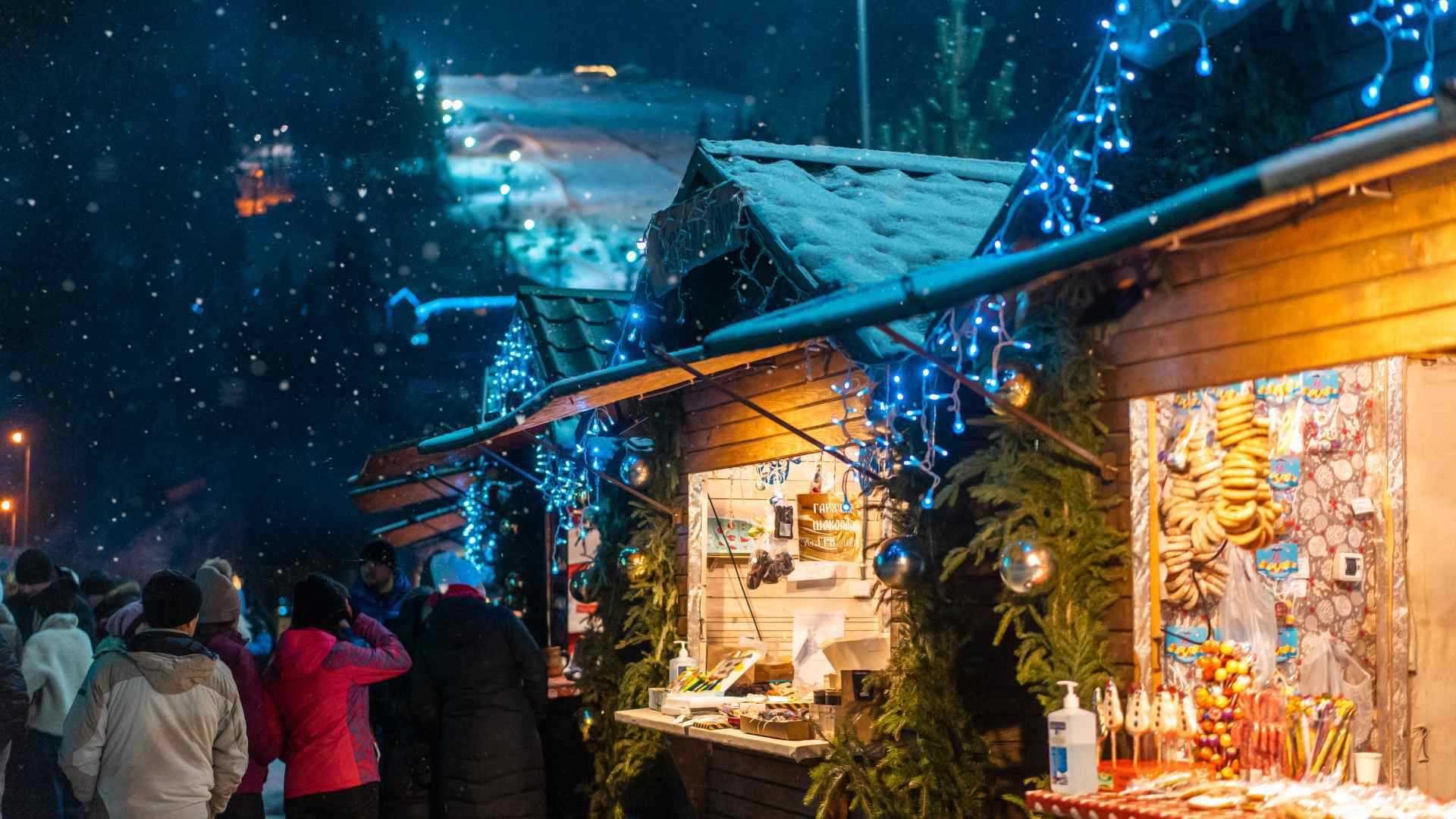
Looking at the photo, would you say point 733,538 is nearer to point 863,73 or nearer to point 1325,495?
point 1325,495

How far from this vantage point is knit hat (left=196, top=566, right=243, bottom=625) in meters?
7.16

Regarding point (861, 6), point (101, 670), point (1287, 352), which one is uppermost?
point (861, 6)

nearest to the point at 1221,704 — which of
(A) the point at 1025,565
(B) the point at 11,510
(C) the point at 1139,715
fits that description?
(C) the point at 1139,715

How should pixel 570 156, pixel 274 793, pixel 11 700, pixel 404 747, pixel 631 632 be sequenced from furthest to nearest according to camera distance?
pixel 570 156 < pixel 274 793 < pixel 631 632 < pixel 404 747 < pixel 11 700

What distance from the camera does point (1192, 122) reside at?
17.0 ft

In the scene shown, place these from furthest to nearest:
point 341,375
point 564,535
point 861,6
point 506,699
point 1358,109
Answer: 1. point 341,375
2. point 564,535
3. point 861,6
4. point 506,699
5. point 1358,109

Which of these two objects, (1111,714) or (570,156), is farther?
(570,156)

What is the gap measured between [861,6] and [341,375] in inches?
1558

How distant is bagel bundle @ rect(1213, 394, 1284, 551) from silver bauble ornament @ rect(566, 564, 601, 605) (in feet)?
18.2

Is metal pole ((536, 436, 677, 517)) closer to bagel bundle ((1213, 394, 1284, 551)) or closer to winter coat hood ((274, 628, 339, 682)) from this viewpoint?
winter coat hood ((274, 628, 339, 682))

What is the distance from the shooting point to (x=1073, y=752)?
5.11 m

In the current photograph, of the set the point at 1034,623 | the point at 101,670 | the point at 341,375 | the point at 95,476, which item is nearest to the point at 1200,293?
the point at 1034,623

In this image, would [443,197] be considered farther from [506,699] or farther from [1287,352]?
[1287,352]

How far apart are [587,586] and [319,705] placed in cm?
410
